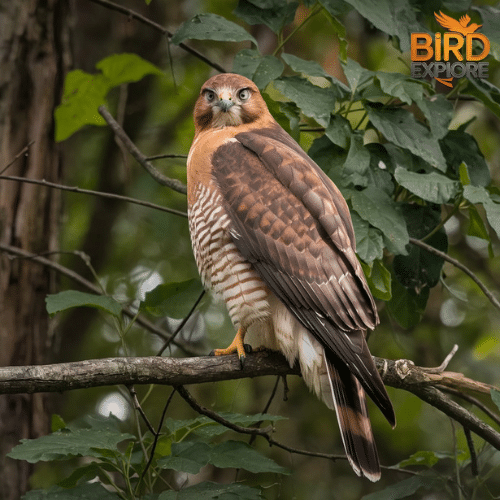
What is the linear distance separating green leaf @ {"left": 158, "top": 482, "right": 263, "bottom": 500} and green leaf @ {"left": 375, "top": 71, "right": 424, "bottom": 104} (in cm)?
167

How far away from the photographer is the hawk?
2678 millimetres

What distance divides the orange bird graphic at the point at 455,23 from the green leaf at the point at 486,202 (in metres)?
0.98

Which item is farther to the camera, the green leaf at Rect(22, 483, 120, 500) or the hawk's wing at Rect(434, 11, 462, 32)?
the hawk's wing at Rect(434, 11, 462, 32)

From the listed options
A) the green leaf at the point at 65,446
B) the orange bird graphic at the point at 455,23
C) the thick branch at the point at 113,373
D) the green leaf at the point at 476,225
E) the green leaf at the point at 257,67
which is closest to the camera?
the thick branch at the point at 113,373

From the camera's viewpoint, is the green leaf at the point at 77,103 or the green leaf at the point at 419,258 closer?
the green leaf at the point at 419,258

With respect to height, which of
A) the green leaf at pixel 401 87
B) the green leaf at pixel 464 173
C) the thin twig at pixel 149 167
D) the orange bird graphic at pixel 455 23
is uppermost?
the orange bird graphic at pixel 455 23

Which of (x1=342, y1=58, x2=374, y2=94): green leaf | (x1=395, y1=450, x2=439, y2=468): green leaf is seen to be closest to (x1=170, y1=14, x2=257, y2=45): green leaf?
(x1=342, y1=58, x2=374, y2=94): green leaf

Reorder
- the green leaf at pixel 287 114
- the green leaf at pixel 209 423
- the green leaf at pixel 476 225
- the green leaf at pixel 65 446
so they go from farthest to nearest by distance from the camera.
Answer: the green leaf at pixel 287 114, the green leaf at pixel 476 225, the green leaf at pixel 209 423, the green leaf at pixel 65 446

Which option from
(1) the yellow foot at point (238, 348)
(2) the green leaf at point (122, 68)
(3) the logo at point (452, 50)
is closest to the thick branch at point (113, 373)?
(1) the yellow foot at point (238, 348)

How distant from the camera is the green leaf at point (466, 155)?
124 inches

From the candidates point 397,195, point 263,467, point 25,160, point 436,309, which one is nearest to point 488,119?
point 436,309

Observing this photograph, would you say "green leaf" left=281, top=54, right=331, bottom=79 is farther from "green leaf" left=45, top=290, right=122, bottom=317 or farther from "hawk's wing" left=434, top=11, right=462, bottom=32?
"green leaf" left=45, top=290, right=122, bottom=317

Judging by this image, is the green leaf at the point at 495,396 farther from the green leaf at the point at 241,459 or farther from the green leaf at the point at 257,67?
the green leaf at the point at 257,67

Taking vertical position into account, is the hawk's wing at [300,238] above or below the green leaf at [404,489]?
above
